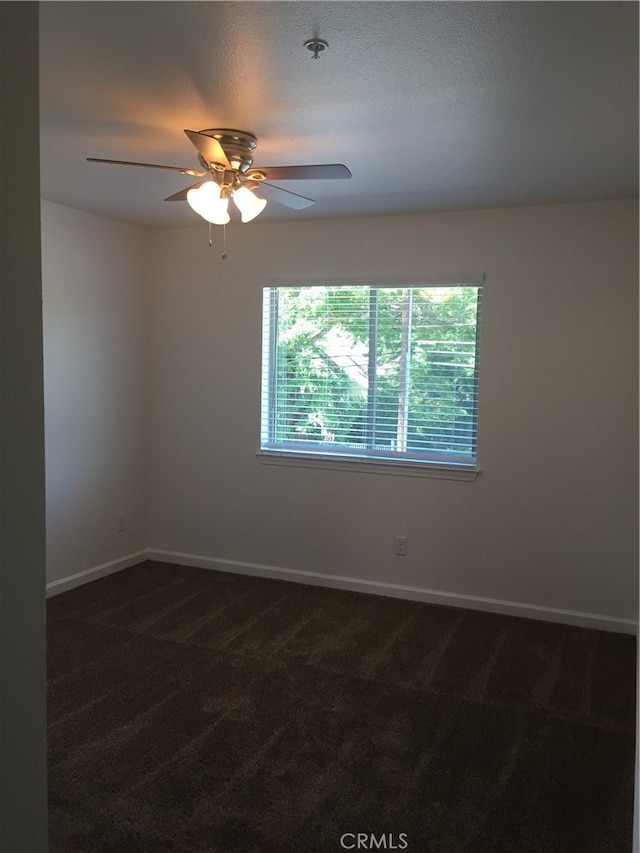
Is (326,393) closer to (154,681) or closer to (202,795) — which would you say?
(154,681)

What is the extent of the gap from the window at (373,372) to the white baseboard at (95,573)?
134 centimetres

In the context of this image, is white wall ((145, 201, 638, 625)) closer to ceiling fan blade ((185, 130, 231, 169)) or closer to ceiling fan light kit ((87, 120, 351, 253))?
ceiling fan light kit ((87, 120, 351, 253))

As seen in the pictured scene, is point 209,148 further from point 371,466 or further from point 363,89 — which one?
point 371,466

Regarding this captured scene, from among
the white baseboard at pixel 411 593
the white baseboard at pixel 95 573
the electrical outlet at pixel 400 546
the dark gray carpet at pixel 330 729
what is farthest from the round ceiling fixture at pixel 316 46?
the white baseboard at pixel 95 573

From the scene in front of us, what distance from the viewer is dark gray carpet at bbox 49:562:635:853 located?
2262mm

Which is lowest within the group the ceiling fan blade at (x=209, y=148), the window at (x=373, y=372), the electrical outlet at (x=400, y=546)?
the electrical outlet at (x=400, y=546)

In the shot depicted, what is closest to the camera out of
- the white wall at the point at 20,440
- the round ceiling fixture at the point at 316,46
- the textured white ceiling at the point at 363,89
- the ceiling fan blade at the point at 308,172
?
the white wall at the point at 20,440

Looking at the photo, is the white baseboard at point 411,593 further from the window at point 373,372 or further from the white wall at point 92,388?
the window at point 373,372

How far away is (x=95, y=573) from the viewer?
4.73m

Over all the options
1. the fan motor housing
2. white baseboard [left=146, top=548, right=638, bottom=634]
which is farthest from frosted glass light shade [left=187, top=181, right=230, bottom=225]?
white baseboard [left=146, top=548, right=638, bottom=634]

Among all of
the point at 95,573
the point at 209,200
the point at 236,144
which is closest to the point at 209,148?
the point at 209,200

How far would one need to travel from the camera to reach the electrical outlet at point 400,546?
445 centimetres

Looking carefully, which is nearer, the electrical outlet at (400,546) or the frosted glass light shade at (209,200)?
the frosted glass light shade at (209,200)

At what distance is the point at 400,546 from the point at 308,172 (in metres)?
2.63
